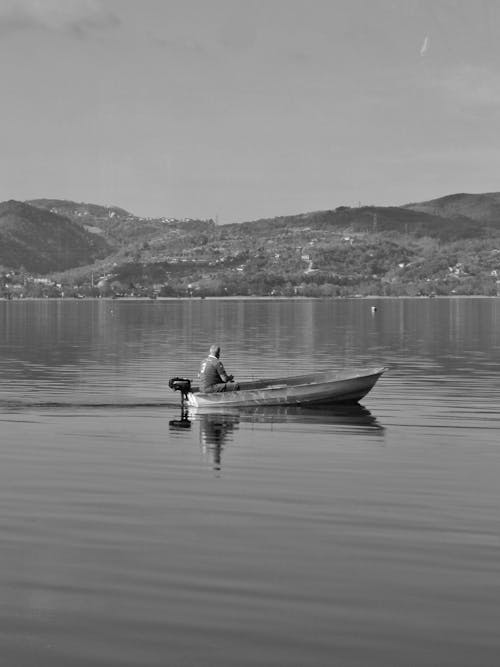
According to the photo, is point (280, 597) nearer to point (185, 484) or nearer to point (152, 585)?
point (152, 585)

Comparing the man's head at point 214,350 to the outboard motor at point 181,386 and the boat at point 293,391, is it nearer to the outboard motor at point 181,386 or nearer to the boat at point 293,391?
the boat at point 293,391

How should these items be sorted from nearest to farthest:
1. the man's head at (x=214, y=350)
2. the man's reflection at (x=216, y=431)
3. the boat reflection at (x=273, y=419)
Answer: the man's reflection at (x=216, y=431) → the boat reflection at (x=273, y=419) → the man's head at (x=214, y=350)

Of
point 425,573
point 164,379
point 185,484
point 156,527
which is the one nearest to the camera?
point 425,573

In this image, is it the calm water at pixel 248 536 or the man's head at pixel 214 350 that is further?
the man's head at pixel 214 350

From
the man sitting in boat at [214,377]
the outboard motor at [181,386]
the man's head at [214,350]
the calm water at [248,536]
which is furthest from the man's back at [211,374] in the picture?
the calm water at [248,536]

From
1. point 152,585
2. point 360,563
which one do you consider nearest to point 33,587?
point 152,585

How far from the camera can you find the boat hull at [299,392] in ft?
146

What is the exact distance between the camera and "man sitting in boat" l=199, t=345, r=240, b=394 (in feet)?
146

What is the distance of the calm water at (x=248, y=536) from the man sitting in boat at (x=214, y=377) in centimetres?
168

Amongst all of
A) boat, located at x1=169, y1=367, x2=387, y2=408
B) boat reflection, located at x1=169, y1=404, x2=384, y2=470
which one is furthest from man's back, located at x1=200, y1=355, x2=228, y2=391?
boat reflection, located at x1=169, y1=404, x2=384, y2=470

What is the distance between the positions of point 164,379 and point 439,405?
64.9 ft

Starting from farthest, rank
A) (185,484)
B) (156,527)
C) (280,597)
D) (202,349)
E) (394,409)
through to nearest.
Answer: (202,349), (394,409), (185,484), (156,527), (280,597)

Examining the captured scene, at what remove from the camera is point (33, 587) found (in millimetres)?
18172

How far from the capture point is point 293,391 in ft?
149
